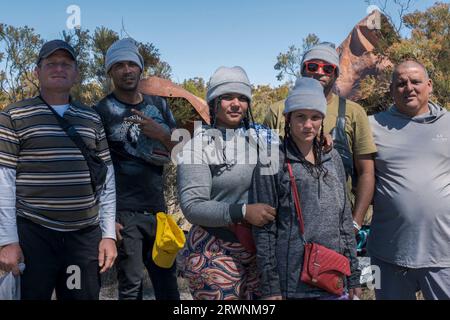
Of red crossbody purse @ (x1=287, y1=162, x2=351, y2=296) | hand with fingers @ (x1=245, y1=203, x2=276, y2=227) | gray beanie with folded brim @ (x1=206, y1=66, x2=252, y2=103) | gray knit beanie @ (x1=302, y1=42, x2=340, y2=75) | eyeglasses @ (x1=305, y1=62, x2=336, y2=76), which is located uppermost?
gray knit beanie @ (x1=302, y1=42, x2=340, y2=75)

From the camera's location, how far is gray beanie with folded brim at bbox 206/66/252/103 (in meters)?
2.63

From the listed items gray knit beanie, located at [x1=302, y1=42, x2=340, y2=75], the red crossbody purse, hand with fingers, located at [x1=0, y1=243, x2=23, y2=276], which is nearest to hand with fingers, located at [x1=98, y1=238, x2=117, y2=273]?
hand with fingers, located at [x1=0, y1=243, x2=23, y2=276]

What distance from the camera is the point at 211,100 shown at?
270 centimetres

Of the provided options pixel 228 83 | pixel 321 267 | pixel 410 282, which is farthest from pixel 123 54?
pixel 410 282

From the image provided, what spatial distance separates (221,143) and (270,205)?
41cm

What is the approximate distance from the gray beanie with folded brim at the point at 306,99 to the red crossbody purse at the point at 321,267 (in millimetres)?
433

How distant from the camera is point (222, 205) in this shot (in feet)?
8.00

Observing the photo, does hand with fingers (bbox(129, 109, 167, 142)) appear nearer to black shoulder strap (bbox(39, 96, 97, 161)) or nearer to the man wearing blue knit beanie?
the man wearing blue knit beanie

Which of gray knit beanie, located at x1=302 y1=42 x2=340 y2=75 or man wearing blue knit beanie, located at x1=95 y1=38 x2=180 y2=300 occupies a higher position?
gray knit beanie, located at x1=302 y1=42 x2=340 y2=75

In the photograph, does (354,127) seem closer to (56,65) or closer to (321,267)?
(321,267)

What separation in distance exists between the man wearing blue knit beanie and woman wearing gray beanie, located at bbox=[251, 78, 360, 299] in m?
1.18

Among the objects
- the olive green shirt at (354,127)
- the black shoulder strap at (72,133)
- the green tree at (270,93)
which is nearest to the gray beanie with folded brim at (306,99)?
the olive green shirt at (354,127)

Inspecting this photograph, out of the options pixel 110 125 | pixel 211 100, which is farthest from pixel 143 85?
pixel 211 100

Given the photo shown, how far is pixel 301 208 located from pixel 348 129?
87 centimetres
